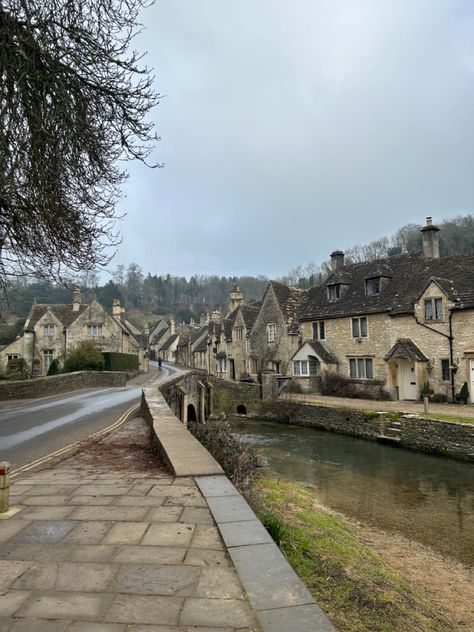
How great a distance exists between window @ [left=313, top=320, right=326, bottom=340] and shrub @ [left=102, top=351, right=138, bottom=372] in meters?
18.9

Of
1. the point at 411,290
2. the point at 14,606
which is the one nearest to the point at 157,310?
the point at 411,290

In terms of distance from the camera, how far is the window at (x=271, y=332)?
132 ft

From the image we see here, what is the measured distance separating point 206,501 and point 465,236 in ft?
234

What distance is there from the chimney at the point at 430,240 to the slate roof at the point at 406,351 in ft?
22.2

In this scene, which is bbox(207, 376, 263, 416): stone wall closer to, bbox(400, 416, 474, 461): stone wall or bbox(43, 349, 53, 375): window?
bbox(400, 416, 474, 461): stone wall

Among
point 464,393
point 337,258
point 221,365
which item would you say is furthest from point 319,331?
point 221,365

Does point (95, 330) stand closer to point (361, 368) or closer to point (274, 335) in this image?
point (274, 335)

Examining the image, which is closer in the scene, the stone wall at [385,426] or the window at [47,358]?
the stone wall at [385,426]

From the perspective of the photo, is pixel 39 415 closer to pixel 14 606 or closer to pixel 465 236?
pixel 14 606

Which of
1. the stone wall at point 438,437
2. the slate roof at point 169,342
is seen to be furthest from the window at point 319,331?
the slate roof at point 169,342

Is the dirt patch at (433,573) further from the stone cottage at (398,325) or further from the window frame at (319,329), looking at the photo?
the window frame at (319,329)

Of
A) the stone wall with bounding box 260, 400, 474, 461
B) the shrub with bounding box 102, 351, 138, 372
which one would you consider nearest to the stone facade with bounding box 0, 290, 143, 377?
the shrub with bounding box 102, 351, 138, 372

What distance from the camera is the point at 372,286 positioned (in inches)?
1271

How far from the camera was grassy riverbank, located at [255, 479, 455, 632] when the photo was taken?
4.89 m
